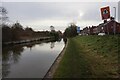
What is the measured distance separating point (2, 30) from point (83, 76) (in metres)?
37.6

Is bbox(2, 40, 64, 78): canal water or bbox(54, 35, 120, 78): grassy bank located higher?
bbox(54, 35, 120, 78): grassy bank

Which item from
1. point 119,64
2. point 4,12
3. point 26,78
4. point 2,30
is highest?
point 4,12

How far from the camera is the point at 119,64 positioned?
41.4ft

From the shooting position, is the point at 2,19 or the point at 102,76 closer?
the point at 102,76

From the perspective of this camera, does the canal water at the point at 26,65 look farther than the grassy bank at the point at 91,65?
Yes

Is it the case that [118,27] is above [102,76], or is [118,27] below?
above

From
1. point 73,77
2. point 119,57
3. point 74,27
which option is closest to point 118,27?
point 74,27

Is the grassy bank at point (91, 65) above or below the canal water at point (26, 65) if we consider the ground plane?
above

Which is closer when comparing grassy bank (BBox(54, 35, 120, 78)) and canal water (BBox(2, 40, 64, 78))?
grassy bank (BBox(54, 35, 120, 78))

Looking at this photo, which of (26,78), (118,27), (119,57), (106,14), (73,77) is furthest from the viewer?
(118,27)

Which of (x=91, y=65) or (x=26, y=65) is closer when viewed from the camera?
(x=91, y=65)

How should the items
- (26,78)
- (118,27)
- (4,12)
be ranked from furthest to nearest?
(118,27), (4,12), (26,78)

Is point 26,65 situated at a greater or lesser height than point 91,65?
lesser

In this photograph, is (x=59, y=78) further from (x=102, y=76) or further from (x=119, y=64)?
(x=119, y=64)
